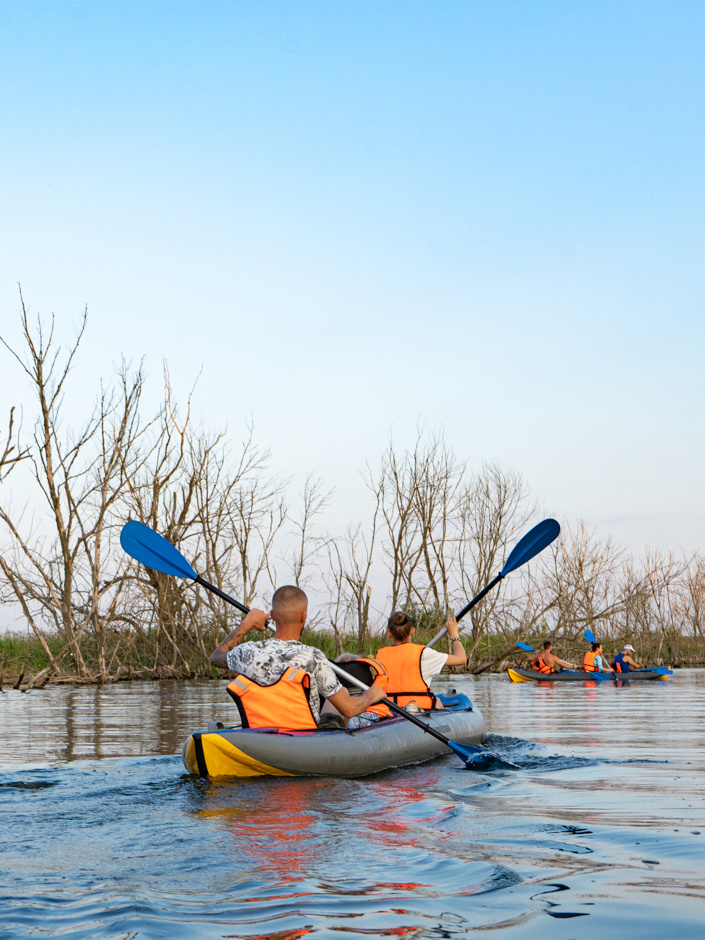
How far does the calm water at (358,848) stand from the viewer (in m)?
2.77

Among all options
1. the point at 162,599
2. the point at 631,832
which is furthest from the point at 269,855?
the point at 162,599

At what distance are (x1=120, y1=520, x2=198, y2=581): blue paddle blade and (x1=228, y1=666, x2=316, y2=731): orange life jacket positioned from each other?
234cm

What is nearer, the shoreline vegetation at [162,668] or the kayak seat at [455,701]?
the kayak seat at [455,701]

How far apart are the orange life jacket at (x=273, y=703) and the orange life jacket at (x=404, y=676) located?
6.35 feet

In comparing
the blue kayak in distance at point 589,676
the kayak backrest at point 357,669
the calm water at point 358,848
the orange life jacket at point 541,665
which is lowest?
the blue kayak in distance at point 589,676

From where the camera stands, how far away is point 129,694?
14.8 metres

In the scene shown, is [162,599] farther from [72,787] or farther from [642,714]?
[72,787]

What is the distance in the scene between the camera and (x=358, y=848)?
12.4 ft

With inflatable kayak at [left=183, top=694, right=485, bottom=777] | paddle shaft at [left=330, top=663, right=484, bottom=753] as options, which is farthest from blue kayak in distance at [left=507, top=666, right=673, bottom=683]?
inflatable kayak at [left=183, top=694, right=485, bottom=777]

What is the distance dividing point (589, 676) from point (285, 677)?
626 inches

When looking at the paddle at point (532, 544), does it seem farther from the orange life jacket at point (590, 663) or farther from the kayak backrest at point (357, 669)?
the orange life jacket at point (590, 663)

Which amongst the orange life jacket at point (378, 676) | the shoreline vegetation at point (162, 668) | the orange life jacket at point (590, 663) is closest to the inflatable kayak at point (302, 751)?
the orange life jacket at point (378, 676)

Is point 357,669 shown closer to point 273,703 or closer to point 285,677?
point 273,703

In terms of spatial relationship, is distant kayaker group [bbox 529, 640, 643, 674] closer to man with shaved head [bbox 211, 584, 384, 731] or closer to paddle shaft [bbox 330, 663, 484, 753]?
paddle shaft [bbox 330, 663, 484, 753]
